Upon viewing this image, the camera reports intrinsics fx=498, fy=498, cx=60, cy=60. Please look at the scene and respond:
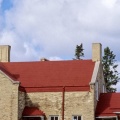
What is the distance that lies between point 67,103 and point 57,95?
133cm

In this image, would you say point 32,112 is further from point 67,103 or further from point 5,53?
point 5,53

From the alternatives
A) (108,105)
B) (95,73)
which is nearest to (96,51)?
(95,73)

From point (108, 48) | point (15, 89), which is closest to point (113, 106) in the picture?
point (15, 89)

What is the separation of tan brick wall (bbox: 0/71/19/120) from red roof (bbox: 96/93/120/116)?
26.2 feet

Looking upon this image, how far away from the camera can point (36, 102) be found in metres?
48.3

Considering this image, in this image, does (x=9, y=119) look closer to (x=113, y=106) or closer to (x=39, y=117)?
(x=39, y=117)

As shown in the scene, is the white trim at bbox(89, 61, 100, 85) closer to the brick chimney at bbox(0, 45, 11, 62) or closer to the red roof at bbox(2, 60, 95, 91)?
the red roof at bbox(2, 60, 95, 91)

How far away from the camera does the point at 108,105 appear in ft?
159

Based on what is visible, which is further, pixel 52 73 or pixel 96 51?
pixel 96 51

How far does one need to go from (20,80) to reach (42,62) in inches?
167

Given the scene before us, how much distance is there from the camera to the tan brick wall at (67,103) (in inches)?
1850

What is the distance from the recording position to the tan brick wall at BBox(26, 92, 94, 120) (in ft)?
154

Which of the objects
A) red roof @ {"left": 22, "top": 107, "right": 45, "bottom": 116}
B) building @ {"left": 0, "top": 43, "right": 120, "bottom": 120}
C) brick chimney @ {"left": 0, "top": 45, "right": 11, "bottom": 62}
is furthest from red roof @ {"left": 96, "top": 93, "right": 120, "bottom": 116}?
brick chimney @ {"left": 0, "top": 45, "right": 11, "bottom": 62}

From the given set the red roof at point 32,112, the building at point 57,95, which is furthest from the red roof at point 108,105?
the red roof at point 32,112
